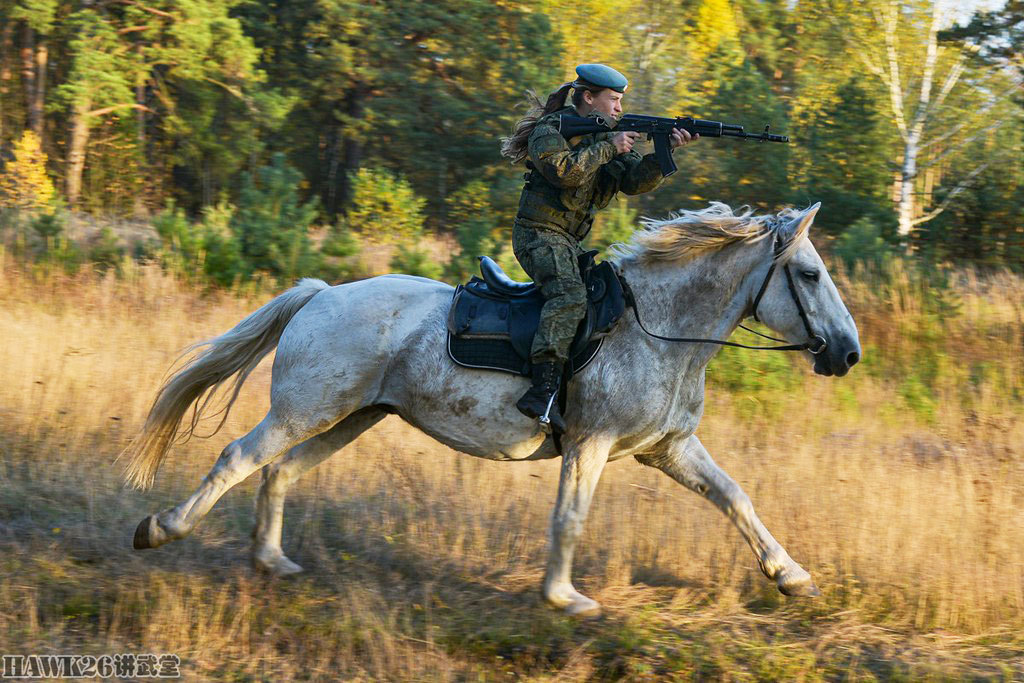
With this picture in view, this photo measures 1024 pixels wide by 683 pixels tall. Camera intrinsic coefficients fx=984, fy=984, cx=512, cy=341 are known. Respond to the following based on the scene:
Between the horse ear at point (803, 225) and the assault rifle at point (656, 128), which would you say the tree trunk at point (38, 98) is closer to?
the assault rifle at point (656, 128)

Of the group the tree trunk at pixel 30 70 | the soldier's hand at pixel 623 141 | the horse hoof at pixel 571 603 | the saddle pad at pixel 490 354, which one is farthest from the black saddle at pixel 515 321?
the tree trunk at pixel 30 70

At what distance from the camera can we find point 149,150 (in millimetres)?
26219

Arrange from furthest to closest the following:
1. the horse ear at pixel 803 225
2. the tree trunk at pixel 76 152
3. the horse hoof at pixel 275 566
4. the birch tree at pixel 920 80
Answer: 1. the tree trunk at pixel 76 152
2. the birch tree at pixel 920 80
3. the horse hoof at pixel 275 566
4. the horse ear at pixel 803 225

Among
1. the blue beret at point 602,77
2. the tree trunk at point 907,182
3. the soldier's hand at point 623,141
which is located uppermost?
the blue beret at point 602,77

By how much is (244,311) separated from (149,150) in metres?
17.0

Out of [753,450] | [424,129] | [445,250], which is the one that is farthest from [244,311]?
[424,129]

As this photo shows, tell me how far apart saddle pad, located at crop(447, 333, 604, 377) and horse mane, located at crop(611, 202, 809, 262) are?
58 centimetres

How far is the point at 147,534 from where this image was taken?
207 inches

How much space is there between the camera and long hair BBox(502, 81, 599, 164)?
5250 millimetres

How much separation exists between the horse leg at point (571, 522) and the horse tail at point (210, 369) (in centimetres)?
185

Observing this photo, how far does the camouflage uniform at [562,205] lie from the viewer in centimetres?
491

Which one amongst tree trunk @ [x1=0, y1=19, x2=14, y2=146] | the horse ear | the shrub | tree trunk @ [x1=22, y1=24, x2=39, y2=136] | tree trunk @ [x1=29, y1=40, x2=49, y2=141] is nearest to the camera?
the horse ear

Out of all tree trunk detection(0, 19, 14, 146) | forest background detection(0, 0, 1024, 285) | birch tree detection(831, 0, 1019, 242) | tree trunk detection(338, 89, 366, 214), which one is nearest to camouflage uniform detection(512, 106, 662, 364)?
forest background detection(0, 0, 1024, 285)

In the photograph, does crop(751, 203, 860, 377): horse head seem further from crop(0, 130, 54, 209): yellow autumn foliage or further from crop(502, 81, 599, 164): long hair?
crop(0, 130, 54, 209): yellow autumn foliage
